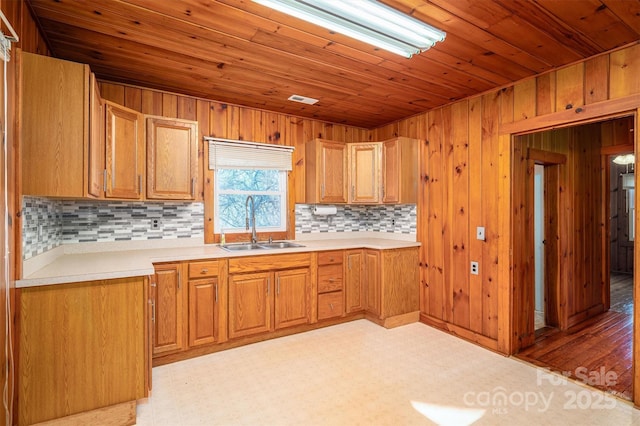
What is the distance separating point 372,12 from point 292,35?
563 millimetres

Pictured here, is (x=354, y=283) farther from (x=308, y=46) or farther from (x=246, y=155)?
(x=308, y=46)

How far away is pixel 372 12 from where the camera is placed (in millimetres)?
1771

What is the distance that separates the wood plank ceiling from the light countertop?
59.3 inches

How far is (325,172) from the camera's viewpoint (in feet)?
12.5

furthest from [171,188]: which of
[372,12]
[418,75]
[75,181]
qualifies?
[418,75]

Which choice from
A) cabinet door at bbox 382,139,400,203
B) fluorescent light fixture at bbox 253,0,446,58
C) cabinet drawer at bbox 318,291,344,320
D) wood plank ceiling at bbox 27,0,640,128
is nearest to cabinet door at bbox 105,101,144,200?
wood plank ceiling at bbox 27,0,640,128

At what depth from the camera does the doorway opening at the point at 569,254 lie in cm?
290

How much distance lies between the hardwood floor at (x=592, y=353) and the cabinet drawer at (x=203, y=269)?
9.20 feet

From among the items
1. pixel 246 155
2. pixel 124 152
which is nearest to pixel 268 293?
pixel 246 155

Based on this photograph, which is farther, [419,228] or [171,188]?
[419,228]

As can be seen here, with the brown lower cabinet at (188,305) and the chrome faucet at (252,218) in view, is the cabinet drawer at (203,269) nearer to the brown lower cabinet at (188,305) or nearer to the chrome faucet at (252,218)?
the brown lower cabinet at (188,305)

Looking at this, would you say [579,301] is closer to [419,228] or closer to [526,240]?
[526,240]

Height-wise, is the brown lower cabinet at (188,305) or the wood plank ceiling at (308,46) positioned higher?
the wood plank ceiling at (308,46)

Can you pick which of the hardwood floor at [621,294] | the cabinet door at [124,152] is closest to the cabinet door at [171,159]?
the cabinet door at [124,152]
